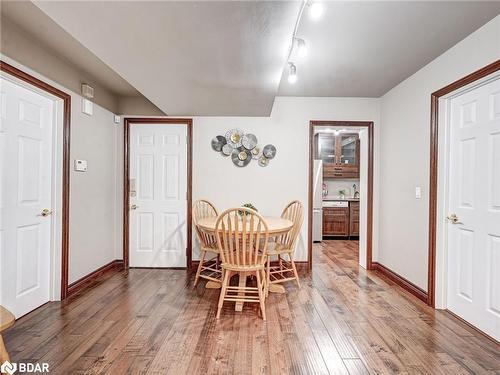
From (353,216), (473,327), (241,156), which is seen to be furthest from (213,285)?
(353,216)

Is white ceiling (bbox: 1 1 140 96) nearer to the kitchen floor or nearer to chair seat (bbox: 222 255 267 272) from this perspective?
chair seat (bbox: 222 255 267 272)

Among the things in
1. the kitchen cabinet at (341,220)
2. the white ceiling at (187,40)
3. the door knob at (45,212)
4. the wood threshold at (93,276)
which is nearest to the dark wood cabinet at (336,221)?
the kitchen cabinet at (341,220)

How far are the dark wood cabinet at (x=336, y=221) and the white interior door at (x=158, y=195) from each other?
330 centimetres

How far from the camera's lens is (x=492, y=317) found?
2.07 metres

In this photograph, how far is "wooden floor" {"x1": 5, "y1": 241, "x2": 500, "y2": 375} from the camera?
173 cm

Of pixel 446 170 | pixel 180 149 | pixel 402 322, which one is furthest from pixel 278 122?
pixel 402 322

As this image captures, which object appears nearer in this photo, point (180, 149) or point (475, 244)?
point (475, 244)

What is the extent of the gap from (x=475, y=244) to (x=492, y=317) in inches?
21.8

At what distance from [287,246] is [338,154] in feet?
11.8

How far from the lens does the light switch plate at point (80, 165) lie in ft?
9.46

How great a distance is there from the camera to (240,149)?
148 inches

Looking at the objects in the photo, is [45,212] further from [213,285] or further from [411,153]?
[411,153]

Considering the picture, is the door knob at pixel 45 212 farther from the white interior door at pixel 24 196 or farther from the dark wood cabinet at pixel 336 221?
the dark wood cabinet at pixel 336 221

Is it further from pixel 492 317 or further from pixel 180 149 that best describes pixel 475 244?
pixel 180 149
